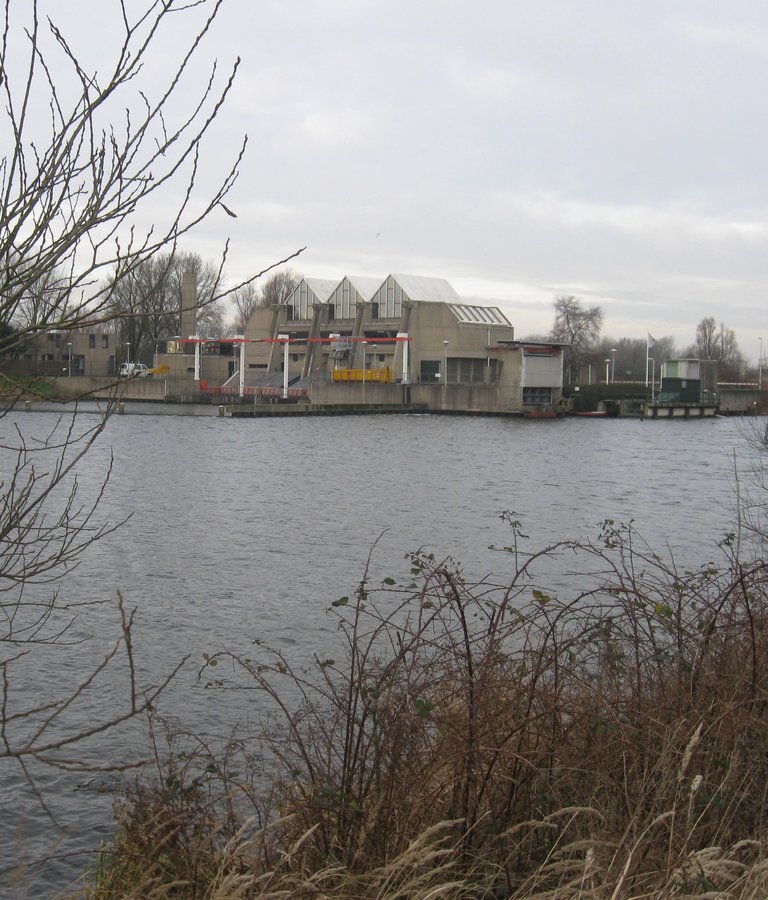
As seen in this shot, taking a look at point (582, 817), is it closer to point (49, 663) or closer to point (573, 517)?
point (49, 663)

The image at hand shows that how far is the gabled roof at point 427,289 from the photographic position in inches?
3768

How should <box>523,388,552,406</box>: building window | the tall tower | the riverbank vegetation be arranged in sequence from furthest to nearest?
<box>523,388,552,406</box>: building window → the tall tower → the riverbank vegetation

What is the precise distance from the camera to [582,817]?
627 centimetres

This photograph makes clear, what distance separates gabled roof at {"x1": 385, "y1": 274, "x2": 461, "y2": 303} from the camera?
9571 centimetres

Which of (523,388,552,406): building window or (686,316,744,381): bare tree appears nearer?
(523,388,552,406): building window

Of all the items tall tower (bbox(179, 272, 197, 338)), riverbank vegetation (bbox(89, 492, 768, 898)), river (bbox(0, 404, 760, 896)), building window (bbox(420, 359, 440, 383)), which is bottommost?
river (bbox(0, 404, 760, 896))

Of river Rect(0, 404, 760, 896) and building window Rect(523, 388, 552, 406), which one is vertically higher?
building window Rect(523, 388, 552, 406)

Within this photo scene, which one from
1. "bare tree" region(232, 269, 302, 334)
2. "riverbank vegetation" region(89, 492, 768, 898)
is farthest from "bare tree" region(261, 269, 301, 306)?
"riverbank vegetation" region(89, 492, 768, 898)

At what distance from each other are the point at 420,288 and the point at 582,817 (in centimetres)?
9250

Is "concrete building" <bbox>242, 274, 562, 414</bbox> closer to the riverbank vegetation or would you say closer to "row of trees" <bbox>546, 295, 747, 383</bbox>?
"row of trees" <bbox>546, 295, 747, 383</bbox>

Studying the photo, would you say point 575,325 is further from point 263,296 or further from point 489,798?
point 489,798

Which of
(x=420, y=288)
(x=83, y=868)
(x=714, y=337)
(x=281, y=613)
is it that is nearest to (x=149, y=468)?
A: (x=281, y=613)

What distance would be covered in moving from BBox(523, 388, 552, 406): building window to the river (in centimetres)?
2645

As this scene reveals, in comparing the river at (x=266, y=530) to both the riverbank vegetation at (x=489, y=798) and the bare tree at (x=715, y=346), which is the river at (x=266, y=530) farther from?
the bare tree at (x=715, y=346)
